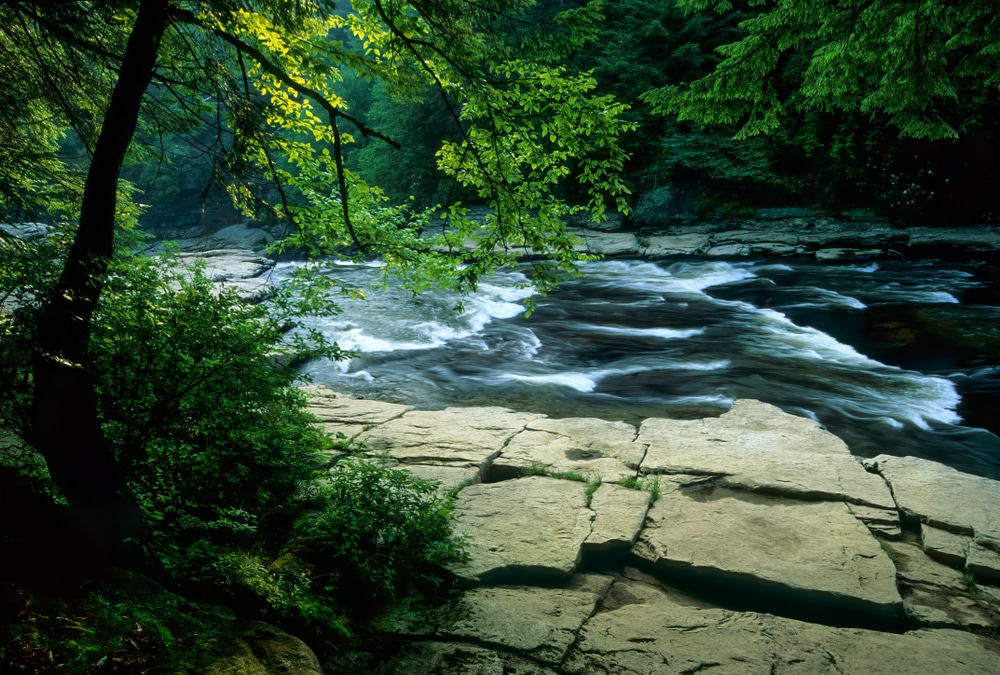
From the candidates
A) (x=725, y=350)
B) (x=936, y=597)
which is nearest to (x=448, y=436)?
(x=936, y=597)

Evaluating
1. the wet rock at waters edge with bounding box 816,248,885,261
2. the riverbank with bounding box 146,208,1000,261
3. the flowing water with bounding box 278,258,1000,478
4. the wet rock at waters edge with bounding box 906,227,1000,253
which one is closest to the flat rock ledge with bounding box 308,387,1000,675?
the flowing water with bounding box 278,258,1000,478

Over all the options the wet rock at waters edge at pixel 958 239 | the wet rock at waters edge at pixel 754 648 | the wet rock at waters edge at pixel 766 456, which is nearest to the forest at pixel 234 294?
the wet rock at waters edge at pixel 754 648

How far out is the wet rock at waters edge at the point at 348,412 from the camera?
6023mm

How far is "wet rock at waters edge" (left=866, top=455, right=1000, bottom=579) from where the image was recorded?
3.90 m

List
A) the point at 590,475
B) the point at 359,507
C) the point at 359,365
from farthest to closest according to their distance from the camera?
the point at 359,365 < the point at 590,475 < the point at 359,507

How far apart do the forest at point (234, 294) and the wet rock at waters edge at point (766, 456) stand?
2235mm

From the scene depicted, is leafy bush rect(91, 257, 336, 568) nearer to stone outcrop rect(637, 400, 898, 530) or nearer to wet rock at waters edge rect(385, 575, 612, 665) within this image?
wet rock at waters edge rect(385, 575, 612, 665)

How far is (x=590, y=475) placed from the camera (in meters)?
4.96

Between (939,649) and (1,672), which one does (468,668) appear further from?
(939,649)

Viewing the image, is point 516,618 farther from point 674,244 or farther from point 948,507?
point 674,244

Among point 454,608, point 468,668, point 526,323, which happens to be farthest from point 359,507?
point 526,323

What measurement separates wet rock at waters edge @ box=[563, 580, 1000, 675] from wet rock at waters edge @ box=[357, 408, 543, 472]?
2.11m

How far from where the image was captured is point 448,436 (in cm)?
584

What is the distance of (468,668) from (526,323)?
10.6 metres
